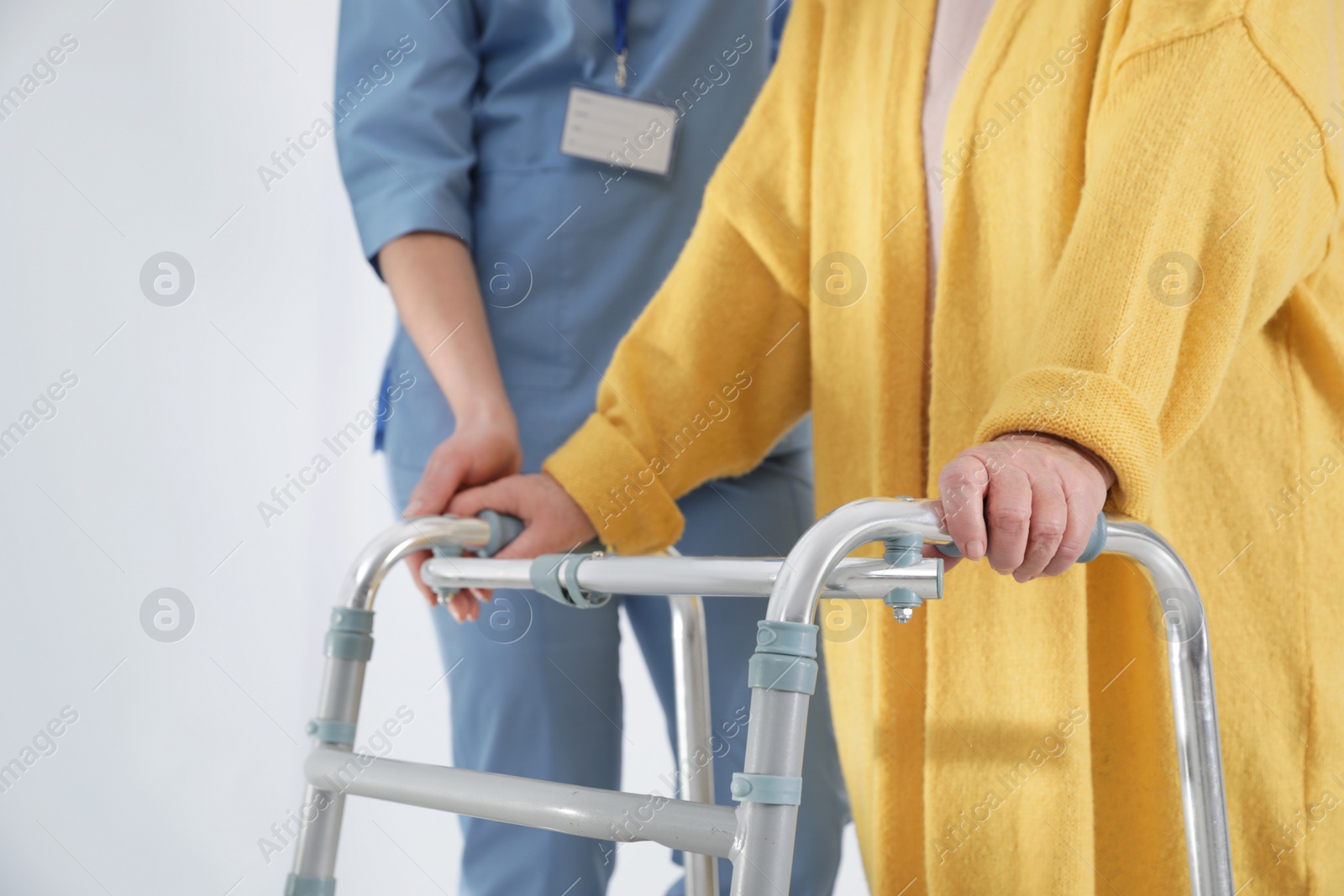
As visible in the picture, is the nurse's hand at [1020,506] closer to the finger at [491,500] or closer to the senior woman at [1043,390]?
the senior woman at [1043,390]

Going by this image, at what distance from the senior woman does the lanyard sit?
0.21 m

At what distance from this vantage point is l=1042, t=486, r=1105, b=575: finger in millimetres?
479

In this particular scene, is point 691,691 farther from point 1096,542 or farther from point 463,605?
point 1096,542

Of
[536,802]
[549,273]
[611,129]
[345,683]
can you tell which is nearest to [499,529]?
[345,683]

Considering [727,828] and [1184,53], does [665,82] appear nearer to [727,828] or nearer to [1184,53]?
[1184,53]

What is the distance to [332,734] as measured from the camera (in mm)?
690

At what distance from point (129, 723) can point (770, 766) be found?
4.37 feet

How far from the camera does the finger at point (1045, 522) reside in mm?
471

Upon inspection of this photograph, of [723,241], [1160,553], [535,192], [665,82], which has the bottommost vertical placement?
[1160,553]

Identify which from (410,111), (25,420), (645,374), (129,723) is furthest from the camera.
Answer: (129,723)

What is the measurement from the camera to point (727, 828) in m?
0.46

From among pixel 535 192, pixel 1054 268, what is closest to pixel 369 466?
pixel 535 192

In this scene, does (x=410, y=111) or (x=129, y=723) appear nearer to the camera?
(x=410, y=111)

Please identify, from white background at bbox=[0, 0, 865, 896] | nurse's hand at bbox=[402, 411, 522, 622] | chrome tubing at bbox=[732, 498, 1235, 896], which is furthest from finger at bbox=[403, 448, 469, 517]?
white background at bbox=[0, 0, 865, 896]
